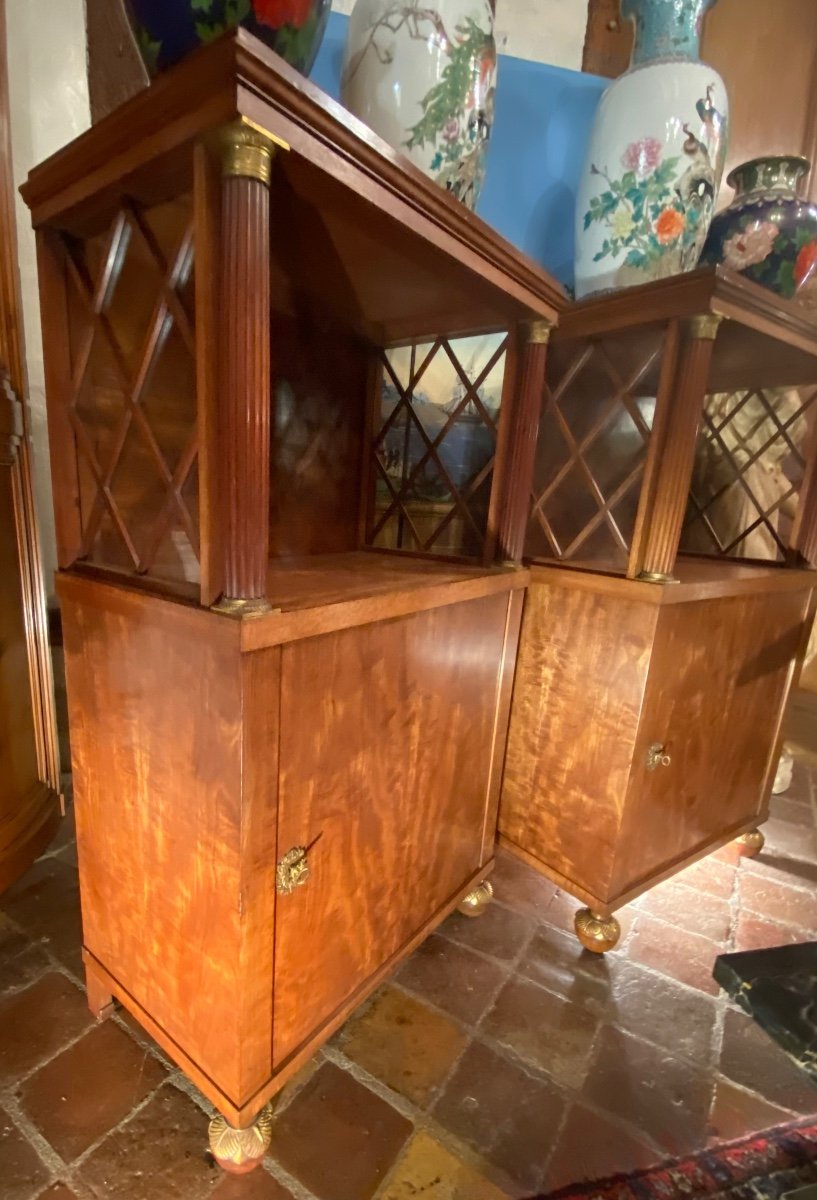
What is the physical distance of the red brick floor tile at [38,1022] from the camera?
94 cm

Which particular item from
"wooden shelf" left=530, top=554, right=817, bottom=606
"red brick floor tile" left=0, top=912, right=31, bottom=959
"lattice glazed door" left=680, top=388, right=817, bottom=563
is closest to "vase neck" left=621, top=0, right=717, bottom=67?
"lattice glazed door" left=680, top=388, right=817, bottom=563

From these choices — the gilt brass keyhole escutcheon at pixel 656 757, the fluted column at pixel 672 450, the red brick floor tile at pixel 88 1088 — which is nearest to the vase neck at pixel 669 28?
the fluted column at pixel 672 450

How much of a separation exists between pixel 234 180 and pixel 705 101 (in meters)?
1.11

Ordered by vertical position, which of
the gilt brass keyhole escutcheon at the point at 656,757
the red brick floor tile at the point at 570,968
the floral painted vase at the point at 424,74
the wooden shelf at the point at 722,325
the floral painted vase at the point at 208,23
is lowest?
the red brick floor tile at the point at 570,968

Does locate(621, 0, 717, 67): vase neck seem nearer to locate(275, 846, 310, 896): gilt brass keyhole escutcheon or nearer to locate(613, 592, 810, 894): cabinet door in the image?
locate(613, 592, 810, 894): cabinet door

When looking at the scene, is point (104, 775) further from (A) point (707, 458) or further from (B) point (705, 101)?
(A) point (707, 458)

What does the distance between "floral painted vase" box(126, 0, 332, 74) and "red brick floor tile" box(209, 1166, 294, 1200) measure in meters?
1.49

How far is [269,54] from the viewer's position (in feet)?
1.65

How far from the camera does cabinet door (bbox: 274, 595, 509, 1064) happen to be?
2.37ft

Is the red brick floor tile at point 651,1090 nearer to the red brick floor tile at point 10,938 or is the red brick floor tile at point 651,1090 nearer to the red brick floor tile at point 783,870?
the red brick floor tile at point 783,870

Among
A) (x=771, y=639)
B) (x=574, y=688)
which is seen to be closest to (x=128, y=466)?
(x=574, y=688)

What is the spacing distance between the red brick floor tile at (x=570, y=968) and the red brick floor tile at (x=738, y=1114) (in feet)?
0.71

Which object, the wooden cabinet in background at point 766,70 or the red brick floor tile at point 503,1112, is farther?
the wooden cabinet in background at point 766,70

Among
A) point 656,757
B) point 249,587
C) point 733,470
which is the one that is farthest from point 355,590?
point 733,470
